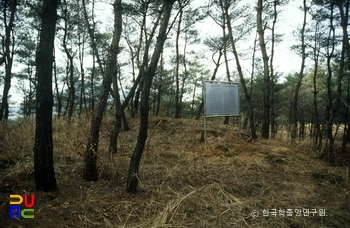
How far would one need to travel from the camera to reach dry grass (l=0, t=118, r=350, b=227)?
95.7 inches

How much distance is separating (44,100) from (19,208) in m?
1.35

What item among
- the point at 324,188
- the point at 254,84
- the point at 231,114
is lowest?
the point at 324,188

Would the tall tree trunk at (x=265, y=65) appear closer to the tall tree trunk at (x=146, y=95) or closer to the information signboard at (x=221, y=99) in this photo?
the information signboard at (x=221, y=99)

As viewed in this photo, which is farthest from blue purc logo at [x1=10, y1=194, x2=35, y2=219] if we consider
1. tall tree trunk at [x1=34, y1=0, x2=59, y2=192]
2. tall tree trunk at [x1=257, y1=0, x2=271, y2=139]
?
tall tree trunk at [x1=257, y1=0, x2=271, y2=139]

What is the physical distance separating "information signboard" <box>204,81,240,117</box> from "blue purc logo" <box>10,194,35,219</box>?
16.3 ft

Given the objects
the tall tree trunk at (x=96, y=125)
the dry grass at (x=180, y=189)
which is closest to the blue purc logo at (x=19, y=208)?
the dry grass at (x=180, y=189)

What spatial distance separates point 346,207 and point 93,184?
3.78 meters

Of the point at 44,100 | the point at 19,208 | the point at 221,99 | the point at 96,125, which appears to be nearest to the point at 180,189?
the point at 96,125

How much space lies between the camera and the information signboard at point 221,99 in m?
6.71

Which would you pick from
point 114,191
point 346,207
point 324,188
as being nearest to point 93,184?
point 114,191

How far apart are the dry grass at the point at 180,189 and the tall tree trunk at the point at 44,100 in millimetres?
279

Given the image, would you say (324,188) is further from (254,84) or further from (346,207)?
(254,84)

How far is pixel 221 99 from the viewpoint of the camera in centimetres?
709

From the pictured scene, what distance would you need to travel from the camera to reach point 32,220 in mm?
2318
